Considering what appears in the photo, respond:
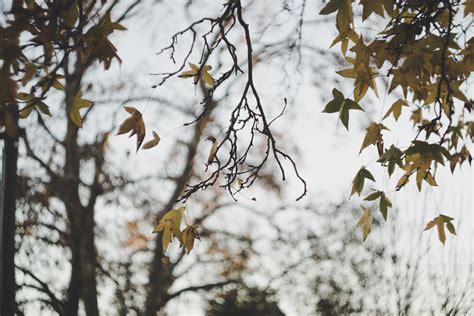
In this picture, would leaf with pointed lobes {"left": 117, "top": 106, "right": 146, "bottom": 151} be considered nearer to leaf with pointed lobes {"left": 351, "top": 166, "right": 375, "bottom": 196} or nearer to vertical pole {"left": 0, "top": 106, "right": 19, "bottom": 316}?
leaf with pointed lobes {"left": 351, "top": 166, "right": 375, "bottom": 196}

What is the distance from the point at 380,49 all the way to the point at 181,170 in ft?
28.4

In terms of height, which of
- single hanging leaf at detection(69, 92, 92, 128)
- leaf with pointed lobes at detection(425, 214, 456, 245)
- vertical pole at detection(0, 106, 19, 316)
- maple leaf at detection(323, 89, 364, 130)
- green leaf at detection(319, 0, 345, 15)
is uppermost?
vertical pole at detection(0, 106, 19, 316)

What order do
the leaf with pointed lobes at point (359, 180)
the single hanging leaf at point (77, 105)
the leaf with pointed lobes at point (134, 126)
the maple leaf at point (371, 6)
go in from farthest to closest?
1. the leaf with pointed lobes at point (359, 180)
2. the leaf with pointed lobes at point (134, 126)
3. the single hanging leaf at point (77, 105)
4. the maple leaf at point (371, 6)

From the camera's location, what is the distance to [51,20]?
1729 mm

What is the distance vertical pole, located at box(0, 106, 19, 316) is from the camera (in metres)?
4.60

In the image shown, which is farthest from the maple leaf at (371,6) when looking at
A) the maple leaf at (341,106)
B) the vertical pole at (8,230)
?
the vertical pole at (8,230)

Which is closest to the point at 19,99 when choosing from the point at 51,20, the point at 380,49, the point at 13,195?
the point at 51,20

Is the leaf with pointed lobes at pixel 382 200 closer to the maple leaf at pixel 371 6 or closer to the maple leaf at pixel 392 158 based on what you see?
the maple leaf at pixel 392 158

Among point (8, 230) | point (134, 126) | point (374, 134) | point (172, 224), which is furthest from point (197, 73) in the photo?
point (8, 230)

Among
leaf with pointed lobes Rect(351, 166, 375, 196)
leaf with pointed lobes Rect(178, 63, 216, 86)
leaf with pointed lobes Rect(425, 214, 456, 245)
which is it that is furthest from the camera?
leaf with pointed lobes Rect(425, 214, 456, 245)

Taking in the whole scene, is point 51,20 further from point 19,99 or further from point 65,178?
point 65,178

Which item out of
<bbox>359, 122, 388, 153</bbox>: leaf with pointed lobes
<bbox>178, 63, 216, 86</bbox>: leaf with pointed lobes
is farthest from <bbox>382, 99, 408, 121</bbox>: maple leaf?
<bbox>178, 63, 216, 86</bbox>: leaf with pointed lobes

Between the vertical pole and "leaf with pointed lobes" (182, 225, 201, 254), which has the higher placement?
the vertical pole

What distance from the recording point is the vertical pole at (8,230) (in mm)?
4598
